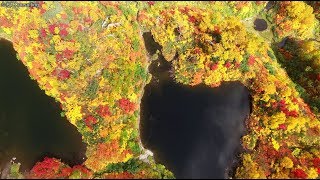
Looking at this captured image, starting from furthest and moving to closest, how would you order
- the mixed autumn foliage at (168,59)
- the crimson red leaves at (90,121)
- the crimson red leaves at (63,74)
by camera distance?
the crimson red leaves at (63,74)
the crimson red leaves at (90,121)
the mixed autumn foliage at (168,59)

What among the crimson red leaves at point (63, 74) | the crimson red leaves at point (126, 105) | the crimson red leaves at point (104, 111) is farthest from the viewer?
the crimson red leaves at point (63, 74)

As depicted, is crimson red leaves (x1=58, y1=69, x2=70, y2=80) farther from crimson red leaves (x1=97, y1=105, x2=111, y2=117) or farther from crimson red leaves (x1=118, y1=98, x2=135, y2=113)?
crimson red leaves (x1=118, y1=98, x2=135, y2=113)

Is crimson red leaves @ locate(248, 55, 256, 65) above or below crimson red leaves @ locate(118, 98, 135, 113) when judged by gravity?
above

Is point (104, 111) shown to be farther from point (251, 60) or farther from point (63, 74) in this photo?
point (251, 60)

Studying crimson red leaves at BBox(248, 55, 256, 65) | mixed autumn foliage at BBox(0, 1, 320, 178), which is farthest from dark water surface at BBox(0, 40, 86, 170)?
crimson red leaves at BBox(248, 55, 256, 65)

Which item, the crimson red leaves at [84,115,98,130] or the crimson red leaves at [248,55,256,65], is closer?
the crimson red leaves at [84,115,98,130]

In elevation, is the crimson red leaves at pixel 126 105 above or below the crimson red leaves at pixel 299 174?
above

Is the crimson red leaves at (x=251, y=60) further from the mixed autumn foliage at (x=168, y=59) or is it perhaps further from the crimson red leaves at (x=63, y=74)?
the crimson red leaves at (x=63, y=74)

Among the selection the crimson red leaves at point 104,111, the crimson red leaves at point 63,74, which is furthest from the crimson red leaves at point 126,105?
the crimson red leaves at point 63,74

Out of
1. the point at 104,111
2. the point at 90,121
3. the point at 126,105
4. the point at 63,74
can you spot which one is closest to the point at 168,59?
the point at 126,105

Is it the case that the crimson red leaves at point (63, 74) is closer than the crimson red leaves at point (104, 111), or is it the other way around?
the crimson red leaves at point (104, 111)
